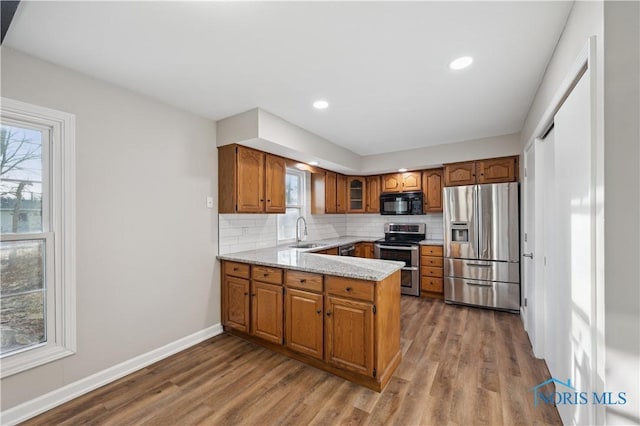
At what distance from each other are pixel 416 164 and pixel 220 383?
13.1ft

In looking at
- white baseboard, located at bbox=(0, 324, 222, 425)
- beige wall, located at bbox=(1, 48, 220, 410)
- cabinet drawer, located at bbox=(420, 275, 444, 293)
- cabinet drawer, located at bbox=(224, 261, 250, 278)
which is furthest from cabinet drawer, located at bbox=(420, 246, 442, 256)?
white baseboard, located at bbox=(0, 324, 222, 425)

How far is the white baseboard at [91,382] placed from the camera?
1.81 meters

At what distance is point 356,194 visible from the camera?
5453mm

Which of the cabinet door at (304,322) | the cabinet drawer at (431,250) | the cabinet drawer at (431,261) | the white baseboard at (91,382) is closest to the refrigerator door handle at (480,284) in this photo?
the cabinet drawer at (431,261)

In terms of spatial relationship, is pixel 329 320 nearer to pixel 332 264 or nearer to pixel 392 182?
pixel 332 264

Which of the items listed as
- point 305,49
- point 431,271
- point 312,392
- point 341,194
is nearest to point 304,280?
point 312,392

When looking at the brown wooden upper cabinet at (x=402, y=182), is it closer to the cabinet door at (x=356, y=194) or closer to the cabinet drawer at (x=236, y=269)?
the cabinet door at (x=356, y=194)

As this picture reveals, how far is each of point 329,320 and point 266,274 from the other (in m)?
0.82

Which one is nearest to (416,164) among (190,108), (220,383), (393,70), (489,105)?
(489,105)

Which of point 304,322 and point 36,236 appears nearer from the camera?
point 36,236

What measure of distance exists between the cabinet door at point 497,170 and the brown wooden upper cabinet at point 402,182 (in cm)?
105

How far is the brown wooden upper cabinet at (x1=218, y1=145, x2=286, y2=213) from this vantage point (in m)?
3.06

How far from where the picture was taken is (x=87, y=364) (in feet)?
7.00

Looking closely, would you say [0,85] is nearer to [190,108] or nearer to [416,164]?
[190,108]
